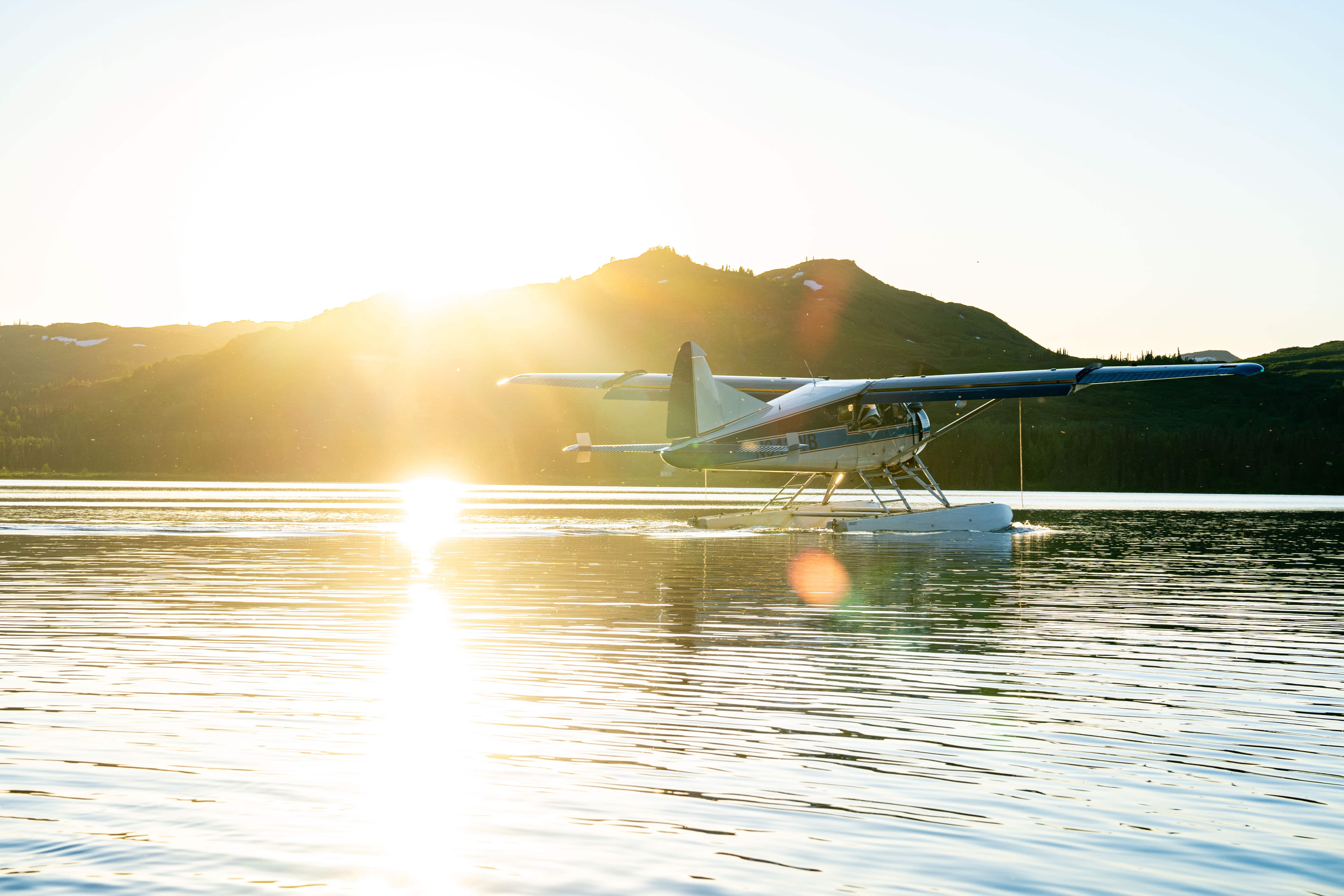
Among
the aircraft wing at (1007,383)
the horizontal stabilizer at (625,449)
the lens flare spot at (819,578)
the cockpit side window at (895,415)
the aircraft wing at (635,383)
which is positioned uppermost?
the aircraft wing at (635,383)

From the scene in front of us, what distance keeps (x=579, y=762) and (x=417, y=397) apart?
191 meters

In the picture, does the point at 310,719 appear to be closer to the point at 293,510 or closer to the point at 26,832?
the point at 26,832

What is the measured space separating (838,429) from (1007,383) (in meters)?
4.88

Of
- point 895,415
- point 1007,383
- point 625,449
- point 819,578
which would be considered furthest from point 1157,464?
point 819,578

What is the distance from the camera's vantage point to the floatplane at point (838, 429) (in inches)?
1161

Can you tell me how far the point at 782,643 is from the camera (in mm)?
11461

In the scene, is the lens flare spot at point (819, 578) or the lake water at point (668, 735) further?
the lens flare spot at point (819, 578)

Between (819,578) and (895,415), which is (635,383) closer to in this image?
(895,415)

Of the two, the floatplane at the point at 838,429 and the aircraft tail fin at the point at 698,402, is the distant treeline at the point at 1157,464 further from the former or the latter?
the aircraft tail fin at the point at 698,402

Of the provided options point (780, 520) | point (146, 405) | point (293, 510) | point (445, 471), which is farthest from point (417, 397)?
point (780, 520)

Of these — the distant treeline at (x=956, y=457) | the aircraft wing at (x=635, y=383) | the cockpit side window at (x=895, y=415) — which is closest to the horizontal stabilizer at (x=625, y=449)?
the aircraft wing at (x=635, y=383)

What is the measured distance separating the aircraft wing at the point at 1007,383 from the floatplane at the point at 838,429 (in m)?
0.04

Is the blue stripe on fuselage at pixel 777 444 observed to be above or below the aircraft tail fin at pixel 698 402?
below

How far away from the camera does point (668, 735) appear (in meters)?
7.32
